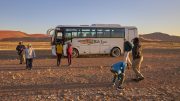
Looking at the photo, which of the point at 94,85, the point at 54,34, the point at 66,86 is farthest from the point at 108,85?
the point at 54,34

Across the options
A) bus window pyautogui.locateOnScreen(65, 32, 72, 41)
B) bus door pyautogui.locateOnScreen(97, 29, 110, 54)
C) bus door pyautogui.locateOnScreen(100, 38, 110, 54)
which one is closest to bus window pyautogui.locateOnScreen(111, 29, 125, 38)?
bus door pyautogui.locateOnScreen(97, 29, 110, 54)

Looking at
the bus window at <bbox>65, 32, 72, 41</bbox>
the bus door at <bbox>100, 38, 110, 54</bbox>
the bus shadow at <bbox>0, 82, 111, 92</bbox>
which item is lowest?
the bus shadow at <bbox>0, 82, 111, 92</bbox>

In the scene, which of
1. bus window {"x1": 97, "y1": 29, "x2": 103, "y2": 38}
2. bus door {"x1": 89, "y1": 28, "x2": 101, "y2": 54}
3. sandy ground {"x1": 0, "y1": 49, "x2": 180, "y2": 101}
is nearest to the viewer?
sandy ground {"x1": 0, "y1": 49, "x2": 180, "y2": 101}

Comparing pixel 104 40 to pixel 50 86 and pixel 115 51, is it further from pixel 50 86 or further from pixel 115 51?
pixel 50 86

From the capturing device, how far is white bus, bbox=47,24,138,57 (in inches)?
1189

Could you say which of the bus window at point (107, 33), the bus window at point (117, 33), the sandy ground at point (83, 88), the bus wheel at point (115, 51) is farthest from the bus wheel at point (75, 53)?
the sandy ground at point (83, 88)

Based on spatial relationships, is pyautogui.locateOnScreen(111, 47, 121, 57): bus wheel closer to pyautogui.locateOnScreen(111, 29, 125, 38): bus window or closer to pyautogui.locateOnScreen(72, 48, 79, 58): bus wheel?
pyautogui.locateOnScreen(111, 29, 125, 38): bus window

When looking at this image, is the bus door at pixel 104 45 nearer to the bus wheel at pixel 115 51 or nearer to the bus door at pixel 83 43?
the bus wheel at pixel 115 51

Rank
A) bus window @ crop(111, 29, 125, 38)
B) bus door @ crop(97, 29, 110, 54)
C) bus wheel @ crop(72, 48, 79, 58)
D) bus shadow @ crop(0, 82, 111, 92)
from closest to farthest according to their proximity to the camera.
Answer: bus shadow @ crop(0, 82, 111, 92), bus wheel @ crop(72, 48, 79, 58), bus door @ crop(97, 29, 110, 54), bus window @ crop(111, 29, 125, 38)

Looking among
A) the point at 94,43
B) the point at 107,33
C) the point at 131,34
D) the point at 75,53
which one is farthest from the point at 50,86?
the point at 131,34

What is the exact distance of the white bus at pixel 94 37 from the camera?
30.2 metres

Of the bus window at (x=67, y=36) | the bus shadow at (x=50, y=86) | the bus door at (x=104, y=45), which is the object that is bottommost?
the bus shadow at (x=50, y=86)

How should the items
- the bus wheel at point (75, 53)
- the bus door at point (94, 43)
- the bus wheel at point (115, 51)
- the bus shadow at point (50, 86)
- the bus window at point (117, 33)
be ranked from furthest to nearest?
the bus wheel at point (115, 51) → the bus window at point (117, 33) → the bus door at point (94, 43) → the bus wheel at point (75, 53) → the bus shadow at point (50, 86)

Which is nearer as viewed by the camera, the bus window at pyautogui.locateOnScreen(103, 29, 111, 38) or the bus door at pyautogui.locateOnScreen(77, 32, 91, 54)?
the bus door at pyautogui.locateOnScreen(77, 32, 91, 54)
